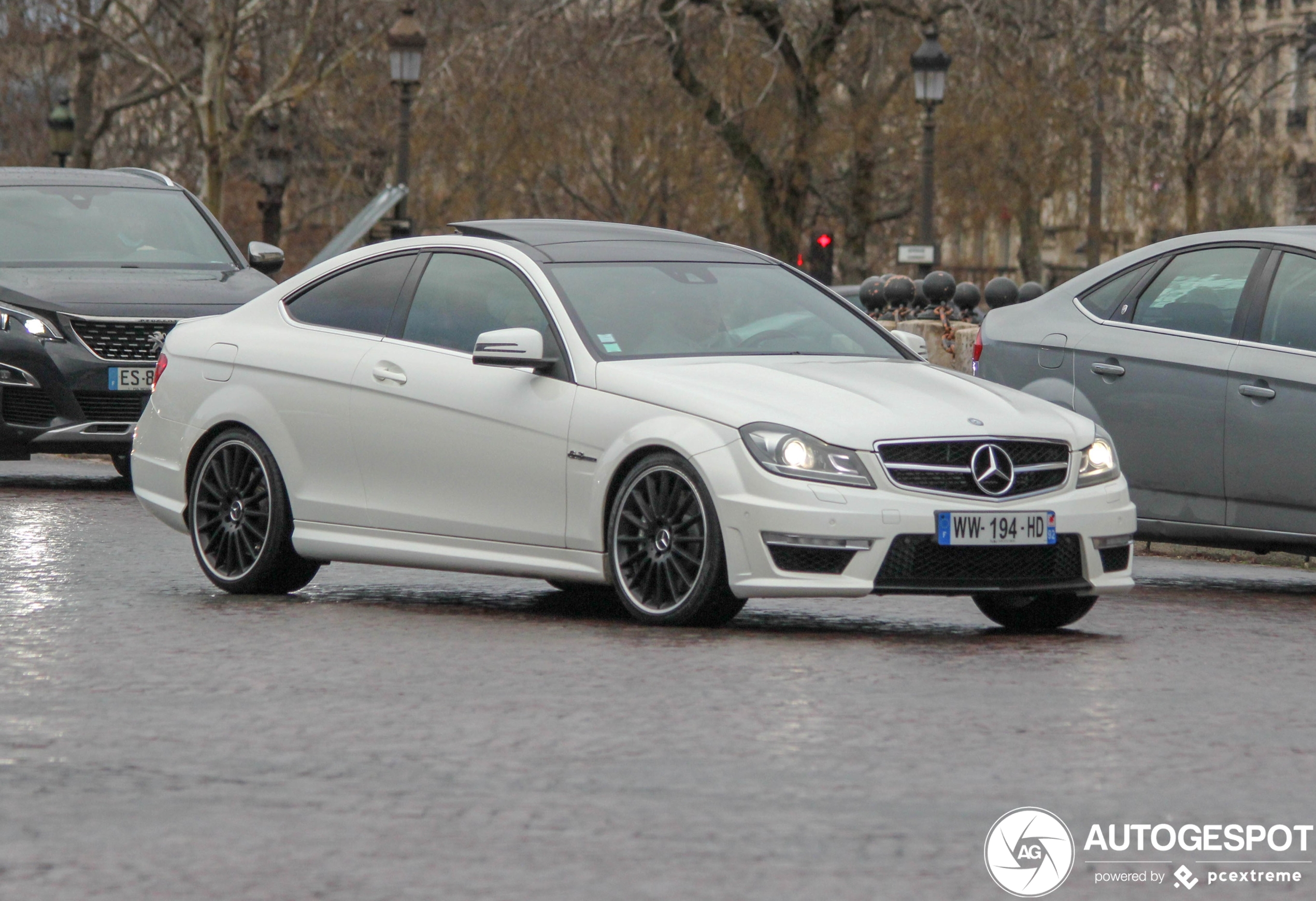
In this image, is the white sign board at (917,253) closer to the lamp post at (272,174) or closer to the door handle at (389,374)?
the lamp post at (272,174)

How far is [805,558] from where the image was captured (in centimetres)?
867

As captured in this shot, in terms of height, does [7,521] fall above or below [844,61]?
below

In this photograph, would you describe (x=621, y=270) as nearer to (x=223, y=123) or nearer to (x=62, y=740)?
(x=62, y=740)

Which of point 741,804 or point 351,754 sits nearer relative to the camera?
point 741,804

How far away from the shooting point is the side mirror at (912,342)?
10430 mm

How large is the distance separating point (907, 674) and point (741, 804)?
7.39 feet

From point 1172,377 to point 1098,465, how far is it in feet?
6.04

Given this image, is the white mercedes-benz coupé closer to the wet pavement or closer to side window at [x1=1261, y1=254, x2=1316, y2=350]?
the wet pavement

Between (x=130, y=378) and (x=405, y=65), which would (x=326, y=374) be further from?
(x=405, y=65)

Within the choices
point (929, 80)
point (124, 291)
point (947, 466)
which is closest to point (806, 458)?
point (947, 466)

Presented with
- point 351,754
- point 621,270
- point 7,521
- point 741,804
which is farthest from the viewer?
point 7,521

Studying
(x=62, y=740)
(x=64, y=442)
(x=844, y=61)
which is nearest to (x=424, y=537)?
(x=62, y=740)

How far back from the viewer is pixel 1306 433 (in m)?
10.5

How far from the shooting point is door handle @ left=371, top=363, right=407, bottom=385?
9914 millimetres
